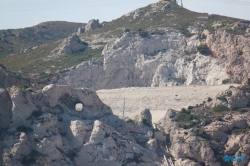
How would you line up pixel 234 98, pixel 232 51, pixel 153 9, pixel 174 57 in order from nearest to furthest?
pixel 234 98, pixel 232 51, pixel 174 57, pixel 153 9

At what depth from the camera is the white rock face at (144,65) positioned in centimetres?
7275

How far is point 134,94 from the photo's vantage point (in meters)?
67.9

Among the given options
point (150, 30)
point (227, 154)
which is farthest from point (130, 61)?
point (227, 154)

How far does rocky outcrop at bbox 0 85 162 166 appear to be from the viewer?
144 ft

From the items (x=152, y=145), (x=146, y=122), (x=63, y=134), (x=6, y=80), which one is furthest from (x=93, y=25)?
(x=63, y=134)

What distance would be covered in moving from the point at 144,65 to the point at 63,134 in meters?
29.7

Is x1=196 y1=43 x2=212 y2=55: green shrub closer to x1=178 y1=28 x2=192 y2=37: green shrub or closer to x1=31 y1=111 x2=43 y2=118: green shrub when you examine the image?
x1=178 y1=28 x2=192 y2=37: green shrub

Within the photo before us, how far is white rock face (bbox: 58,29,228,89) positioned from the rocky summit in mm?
114

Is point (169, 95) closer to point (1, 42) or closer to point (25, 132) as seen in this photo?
point (25, 132)

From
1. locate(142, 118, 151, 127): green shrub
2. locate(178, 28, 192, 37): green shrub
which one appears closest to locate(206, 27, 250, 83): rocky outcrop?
locate(178, 28, 192, 37): green shrub

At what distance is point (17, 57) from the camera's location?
87.6 meters

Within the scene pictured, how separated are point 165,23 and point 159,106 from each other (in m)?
23.5

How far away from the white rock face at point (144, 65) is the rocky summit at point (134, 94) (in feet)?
0.37

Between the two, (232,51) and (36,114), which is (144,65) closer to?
(232,51)
